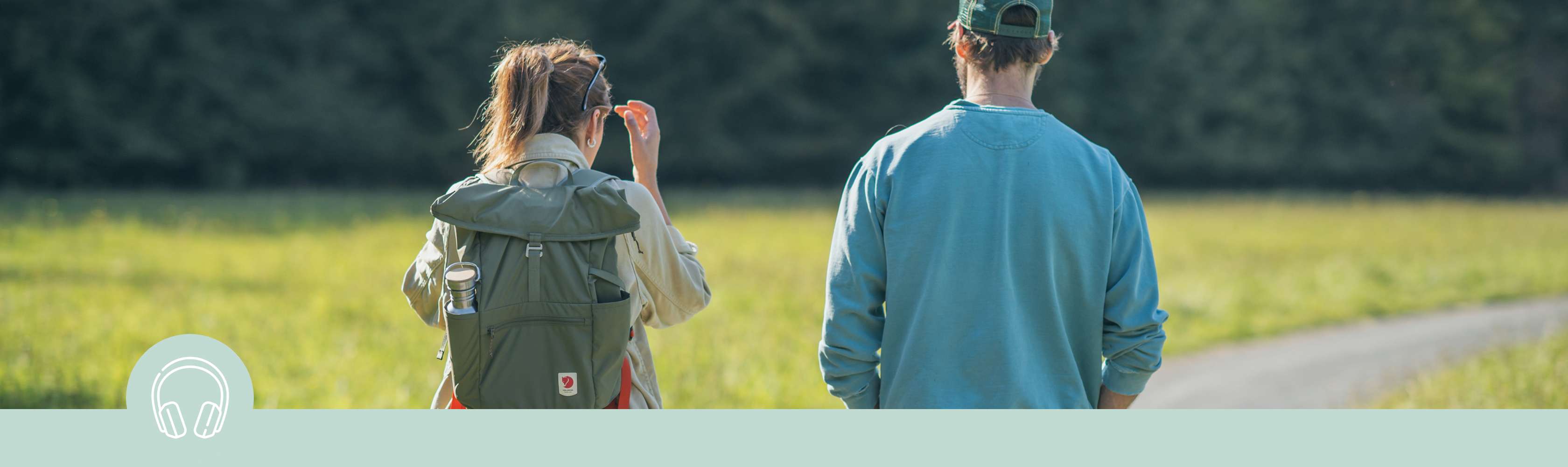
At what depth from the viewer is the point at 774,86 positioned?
1453 inches

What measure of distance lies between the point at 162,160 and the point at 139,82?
206cm

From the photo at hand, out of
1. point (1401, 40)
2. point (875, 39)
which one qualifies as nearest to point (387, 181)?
point (875, 39)

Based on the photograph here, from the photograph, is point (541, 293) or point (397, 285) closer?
point (541, 293)

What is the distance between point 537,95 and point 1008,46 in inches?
39.2

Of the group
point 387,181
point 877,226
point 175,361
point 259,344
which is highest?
point 877,226

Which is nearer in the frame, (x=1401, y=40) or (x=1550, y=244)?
(x=1550, y=244)

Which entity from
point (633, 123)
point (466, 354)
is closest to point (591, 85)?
point (633, 123)

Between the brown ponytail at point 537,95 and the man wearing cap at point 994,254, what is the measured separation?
616 millimetres

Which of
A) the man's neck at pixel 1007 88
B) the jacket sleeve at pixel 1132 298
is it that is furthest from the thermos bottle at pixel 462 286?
the jacket sleeve at pixel 1132 298

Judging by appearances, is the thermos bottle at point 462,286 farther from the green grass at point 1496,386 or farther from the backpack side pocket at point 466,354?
the green grass at point 1496,386

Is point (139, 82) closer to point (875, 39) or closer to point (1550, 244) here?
point (875, 39)

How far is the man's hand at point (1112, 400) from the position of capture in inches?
98.7

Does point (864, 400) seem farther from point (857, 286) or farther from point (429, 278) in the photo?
point (429, 278)

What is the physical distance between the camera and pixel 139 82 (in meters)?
28.4
